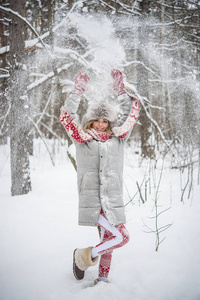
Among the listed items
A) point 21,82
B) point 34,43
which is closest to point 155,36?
point 34,43

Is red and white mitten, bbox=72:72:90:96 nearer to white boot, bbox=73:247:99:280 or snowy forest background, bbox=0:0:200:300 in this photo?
snowy forest background, bbox=0:0:200:300

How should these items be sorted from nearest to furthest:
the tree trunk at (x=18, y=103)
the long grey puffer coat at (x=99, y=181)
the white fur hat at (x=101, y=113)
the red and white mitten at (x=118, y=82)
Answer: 1. the long grey puffer coat at (x=99, y=181)
2. the white fur hat at (x=101, y=113)
3. the red and white mitten at (x=118, y=82)
4. the tree trunk at (x=18, y=103)

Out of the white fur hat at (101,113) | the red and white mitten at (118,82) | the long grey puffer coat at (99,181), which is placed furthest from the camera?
the red and white mitten at (118,82)

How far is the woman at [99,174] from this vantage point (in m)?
1.44

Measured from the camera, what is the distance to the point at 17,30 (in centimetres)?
331

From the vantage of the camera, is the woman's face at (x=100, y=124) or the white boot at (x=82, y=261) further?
the woman's face at (x=100, y=124)

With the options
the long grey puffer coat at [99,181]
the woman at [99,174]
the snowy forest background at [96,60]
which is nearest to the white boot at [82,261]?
the woman at [99,174]

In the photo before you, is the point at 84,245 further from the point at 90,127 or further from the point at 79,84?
the point at 79,84

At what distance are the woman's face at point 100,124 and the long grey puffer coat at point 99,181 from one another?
146 millimetres

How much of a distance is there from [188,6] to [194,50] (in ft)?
4.14

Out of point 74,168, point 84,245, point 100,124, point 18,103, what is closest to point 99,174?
point 100,124

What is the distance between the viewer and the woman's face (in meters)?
1.63

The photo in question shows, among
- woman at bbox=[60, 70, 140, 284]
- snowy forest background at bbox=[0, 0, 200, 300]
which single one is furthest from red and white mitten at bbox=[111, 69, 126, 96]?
snowy forest background at bbox=[0, 0, 200, 300]

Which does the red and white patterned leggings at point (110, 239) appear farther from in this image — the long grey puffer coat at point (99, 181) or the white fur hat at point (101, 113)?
the white fur hat at point (101, 113)
